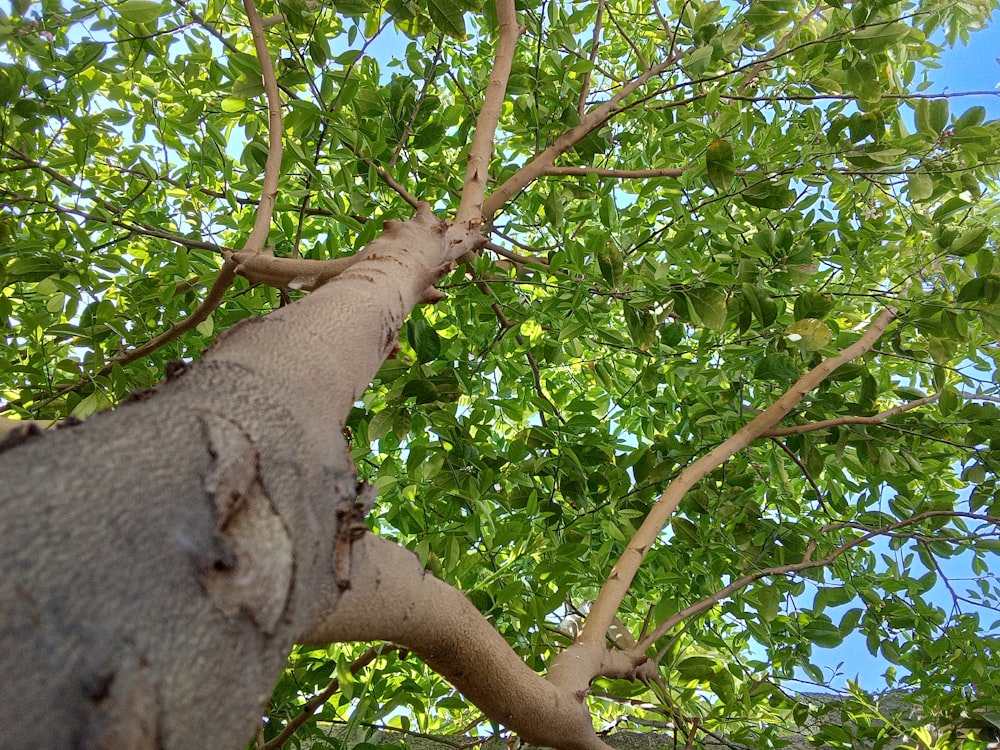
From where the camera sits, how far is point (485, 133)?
1.40 metres

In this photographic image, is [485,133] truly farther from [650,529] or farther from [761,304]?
[650,529]

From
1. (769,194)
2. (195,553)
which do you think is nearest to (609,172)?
(769,194)

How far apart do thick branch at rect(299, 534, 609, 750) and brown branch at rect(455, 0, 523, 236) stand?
0.64m

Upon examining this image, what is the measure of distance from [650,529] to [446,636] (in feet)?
1.96

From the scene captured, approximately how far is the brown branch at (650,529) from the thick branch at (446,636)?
0.07 metres

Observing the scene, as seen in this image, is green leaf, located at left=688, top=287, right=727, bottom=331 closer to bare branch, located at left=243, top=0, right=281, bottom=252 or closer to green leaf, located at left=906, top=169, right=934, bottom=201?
green leaf, located at left=906, top=169, right=934, bottom=201

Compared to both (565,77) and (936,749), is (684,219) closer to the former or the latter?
(565,77)

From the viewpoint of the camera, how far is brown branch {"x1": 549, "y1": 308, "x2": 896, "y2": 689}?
3.52 ft

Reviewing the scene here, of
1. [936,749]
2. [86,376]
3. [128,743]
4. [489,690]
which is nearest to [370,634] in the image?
[489,690]

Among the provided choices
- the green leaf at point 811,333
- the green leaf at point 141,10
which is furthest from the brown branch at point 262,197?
the green leaf at point 811,333

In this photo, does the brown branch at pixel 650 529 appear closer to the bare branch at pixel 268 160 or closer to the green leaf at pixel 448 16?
the bare branch at pixel 268 160

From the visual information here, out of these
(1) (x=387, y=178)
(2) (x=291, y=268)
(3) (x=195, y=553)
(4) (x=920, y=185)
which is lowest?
(3) (x=195, y=553)

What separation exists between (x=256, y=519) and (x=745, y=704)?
1.29 metres

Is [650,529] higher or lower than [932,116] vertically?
lower
